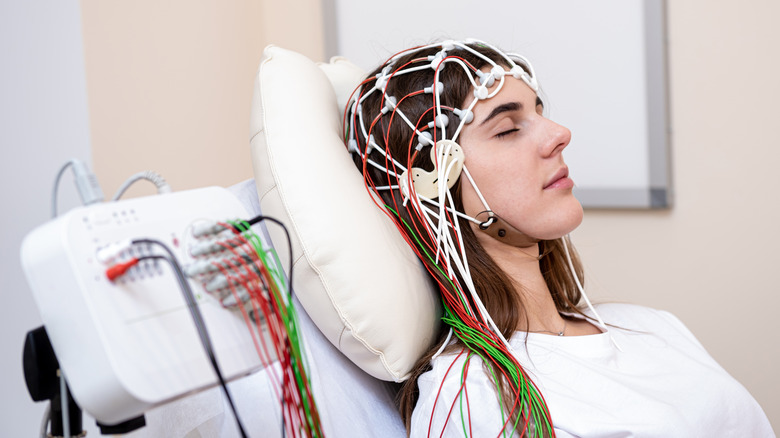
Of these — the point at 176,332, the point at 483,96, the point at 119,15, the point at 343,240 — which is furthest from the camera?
the point at 119,15

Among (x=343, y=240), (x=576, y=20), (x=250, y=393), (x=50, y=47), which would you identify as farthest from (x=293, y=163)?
(x=576, y=20)

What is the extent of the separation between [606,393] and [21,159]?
44.5 inches

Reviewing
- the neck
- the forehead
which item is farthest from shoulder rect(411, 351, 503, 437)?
the forehead

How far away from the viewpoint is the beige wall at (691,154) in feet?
5.27

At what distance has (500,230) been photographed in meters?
1.19

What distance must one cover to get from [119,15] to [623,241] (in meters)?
1.49

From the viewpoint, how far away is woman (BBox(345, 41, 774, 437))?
0.96 meters

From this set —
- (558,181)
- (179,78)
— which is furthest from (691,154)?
(179,78)

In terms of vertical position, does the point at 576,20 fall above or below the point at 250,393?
above

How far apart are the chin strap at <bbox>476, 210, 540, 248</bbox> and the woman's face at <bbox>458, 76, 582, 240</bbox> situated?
1 centimetres

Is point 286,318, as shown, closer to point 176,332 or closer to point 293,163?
point 176,332

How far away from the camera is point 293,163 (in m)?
1.00

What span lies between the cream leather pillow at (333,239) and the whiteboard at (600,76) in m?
0.91

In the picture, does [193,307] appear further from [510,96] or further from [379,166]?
[510,96]
